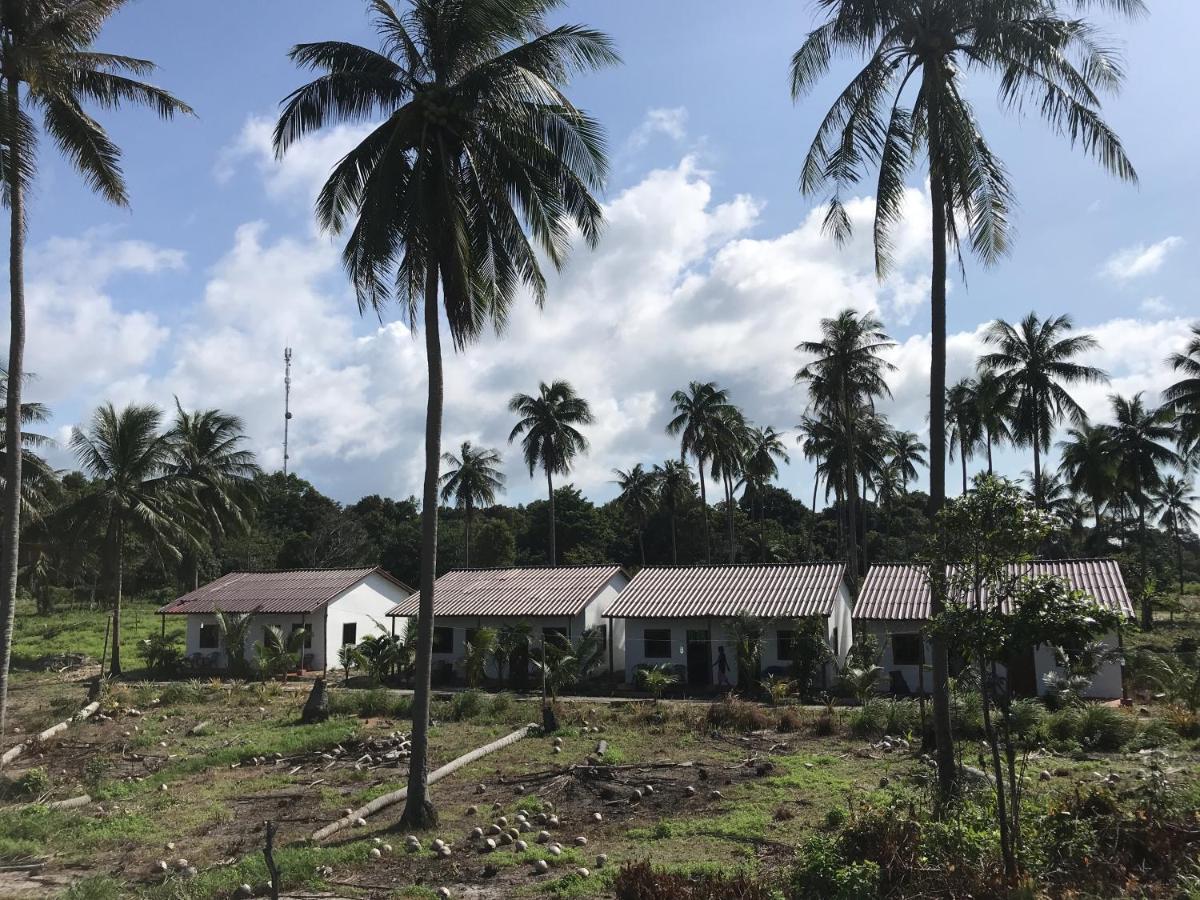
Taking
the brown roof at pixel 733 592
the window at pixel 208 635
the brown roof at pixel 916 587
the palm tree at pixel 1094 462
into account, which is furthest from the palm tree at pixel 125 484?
the palm tree at pixel 1094 462

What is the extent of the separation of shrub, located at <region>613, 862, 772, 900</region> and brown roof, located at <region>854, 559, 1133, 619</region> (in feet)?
59.2

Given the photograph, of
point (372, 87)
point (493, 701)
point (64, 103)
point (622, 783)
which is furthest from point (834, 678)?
point (64, 103)

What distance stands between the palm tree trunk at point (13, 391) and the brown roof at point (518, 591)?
1635cm

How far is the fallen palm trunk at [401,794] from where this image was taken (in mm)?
11455

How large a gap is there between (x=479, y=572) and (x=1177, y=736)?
25417mm

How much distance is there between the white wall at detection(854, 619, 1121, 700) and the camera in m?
23.4

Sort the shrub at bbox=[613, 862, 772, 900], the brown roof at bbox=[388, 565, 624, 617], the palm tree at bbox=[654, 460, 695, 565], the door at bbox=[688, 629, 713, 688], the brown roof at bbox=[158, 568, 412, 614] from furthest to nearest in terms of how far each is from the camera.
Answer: the palm tree at bbox=[654, 460, 695, 565]
the brown roof at bbox=[158, 568, 412, 614]
the brown roof at bbox=[388, 565, 624, 617]
the door at bbox=[688, 629, 713, 688]
the shrub at bbox=[613, 862, 772, 900]

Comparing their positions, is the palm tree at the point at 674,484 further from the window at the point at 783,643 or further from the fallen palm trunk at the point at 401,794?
the fallen palm trunk at the point at 401,794

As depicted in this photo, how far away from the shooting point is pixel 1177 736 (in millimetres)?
15250

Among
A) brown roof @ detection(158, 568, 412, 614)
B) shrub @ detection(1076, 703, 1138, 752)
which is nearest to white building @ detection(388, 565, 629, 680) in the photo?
brown roof @ detection(158, 568, 412, 614)

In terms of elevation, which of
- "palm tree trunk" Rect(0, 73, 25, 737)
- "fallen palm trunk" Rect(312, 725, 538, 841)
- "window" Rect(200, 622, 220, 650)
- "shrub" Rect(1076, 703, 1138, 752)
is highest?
"palm tree trunk" Rect(0, 73, 25, 737)

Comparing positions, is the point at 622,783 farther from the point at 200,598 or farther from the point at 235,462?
the point at 235,462

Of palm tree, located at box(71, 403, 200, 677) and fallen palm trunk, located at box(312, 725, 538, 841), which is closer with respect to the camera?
fallen palm trunk, located at box(312, 725, 538, 841)

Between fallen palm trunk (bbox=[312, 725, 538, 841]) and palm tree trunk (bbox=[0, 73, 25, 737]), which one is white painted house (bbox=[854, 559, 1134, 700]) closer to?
fallen palm trunk (bbox=[312, 725, 538, 841])
